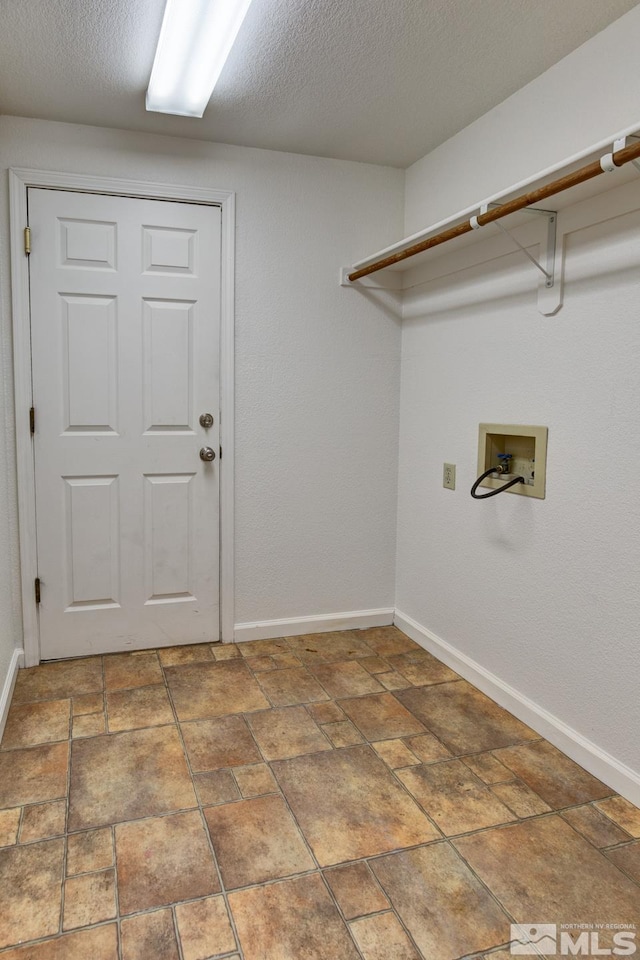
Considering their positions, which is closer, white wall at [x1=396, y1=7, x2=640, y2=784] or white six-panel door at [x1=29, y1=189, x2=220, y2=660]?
white wall at [x1=396, y1=7, x2=640, y2=784]

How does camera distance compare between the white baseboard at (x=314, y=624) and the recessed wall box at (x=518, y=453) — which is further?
the white baseboard at (x=314, y=624)

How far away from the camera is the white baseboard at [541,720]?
6.37 feet

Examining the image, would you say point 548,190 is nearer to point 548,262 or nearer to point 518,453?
point 548,262

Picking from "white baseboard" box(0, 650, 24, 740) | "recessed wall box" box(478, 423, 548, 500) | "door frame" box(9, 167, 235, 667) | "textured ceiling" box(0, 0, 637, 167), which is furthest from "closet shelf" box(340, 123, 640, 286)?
"white baseboard" box(0, 650, 24, 740)

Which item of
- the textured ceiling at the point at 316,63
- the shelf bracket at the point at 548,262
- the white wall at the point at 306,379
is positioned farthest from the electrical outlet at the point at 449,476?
the textured ceiling at the point at 316,63

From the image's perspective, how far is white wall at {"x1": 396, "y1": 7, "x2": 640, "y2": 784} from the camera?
1924 millimetres

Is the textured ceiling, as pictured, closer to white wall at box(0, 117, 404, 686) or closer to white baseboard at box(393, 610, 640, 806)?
white wall at box(0, 117, 404, 686)

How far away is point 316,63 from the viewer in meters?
2.19

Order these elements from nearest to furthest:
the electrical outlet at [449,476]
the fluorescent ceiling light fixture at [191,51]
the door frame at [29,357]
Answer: the fluorescent ceiling light fixture at [191,51] < the door frame at [29,357] < the electrical outlet at [449,476]

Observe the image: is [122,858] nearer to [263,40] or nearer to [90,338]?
[90,338]

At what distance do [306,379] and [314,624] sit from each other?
4.03 ft

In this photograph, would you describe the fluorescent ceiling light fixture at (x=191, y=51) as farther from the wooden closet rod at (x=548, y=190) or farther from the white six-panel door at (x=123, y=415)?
the wooden closet rod at (x=548, y=190)

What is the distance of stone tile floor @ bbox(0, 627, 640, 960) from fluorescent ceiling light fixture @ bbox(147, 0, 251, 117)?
88.3 inches

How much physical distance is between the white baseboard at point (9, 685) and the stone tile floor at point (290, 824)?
5cm
